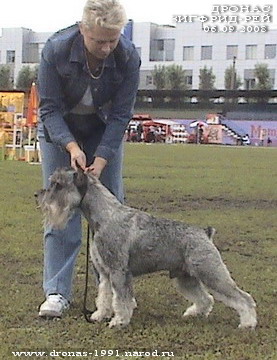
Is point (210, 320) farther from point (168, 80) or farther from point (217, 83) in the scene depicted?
point (217, 83)

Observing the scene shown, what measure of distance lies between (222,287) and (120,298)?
0.68 meters

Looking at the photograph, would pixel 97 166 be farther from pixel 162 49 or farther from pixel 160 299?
pixel 162 49

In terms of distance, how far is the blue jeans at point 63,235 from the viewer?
5.62 m

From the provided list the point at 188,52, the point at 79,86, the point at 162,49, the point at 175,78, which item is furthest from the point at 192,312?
the point at 162,49

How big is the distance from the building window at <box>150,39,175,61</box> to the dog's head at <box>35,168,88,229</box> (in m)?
84.6

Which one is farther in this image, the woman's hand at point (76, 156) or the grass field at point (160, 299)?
the woman's hand at point (76, 156)

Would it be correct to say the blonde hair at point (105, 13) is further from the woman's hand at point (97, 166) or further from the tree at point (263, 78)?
the tree at point (263, 78)

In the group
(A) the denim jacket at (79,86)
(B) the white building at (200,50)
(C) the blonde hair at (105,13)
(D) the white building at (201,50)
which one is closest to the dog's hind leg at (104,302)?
(A) the denim jacket at (79,86)

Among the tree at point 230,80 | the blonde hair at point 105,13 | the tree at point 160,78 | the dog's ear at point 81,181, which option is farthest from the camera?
the tree at point 160,78

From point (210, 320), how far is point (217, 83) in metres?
81.1

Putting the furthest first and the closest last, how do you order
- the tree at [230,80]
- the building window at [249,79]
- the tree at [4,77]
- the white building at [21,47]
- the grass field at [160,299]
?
the white building at [21,47] < the tree at [4,77] < the building window at [249,79] < the tree at [230,80] < the grass field at [160,299]

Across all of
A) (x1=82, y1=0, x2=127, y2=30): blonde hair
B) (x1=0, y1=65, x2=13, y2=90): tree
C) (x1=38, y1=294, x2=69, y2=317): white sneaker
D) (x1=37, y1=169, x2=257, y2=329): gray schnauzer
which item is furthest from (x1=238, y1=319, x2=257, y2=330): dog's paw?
(x1=0, y1=65, x2=13, y2=90): tree

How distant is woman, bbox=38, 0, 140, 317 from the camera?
520 centimetres

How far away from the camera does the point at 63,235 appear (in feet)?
18.7
